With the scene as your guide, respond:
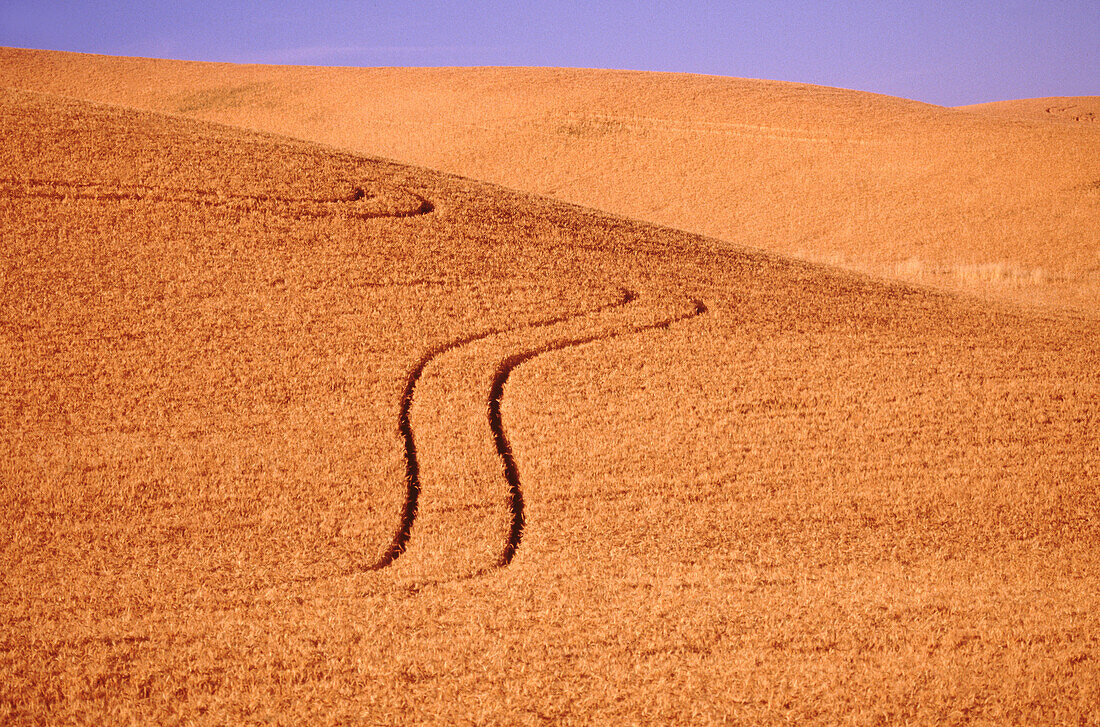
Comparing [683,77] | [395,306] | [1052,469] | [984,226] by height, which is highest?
[683,77]

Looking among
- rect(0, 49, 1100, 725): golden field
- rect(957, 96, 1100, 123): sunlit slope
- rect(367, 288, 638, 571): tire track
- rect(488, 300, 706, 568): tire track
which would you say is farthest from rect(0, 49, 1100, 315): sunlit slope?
rect(957, 96, 1100, 123): sunlit slope

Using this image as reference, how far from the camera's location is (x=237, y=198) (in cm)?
1300

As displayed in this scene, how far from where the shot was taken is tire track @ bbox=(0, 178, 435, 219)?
12305 mm

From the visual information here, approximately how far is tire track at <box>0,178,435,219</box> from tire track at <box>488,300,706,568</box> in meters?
4.69

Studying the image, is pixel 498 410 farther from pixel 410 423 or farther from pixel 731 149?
pixel 731 149

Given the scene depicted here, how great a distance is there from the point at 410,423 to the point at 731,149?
24979mm

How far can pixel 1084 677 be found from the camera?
4.81m

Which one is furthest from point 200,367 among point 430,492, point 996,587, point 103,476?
point 996,587

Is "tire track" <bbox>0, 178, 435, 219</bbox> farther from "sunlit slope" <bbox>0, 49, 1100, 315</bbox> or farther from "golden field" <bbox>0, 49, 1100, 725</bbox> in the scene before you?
"sunlit slope" <bbox>0, 49, 1100, 315</bbox>

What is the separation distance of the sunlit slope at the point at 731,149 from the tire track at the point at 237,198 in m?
11.6

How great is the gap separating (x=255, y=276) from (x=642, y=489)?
6681 mm

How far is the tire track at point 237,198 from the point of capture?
484 inches

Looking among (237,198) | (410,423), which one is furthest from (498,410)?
(237,198)

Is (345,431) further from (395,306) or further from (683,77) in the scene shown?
(683,77)
